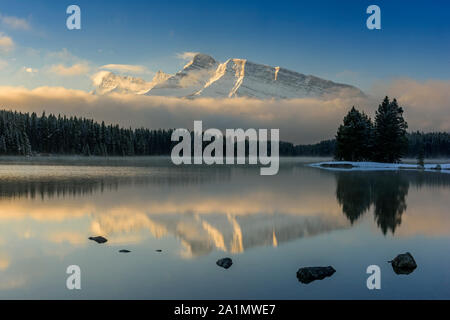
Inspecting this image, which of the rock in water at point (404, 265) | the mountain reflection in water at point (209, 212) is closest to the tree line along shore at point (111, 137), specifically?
the mountain reflection in water at point (209, 212)

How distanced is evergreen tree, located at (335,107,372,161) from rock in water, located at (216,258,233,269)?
257 feet

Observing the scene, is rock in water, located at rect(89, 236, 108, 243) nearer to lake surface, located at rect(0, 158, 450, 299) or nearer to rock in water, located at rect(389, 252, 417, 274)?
lake surface, located at rect(0, 158, 450, 299)

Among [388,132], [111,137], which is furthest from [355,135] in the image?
[111,137]

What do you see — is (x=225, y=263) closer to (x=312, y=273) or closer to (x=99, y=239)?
(x=312, y=273)

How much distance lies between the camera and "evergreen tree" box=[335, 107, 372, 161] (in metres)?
84.4

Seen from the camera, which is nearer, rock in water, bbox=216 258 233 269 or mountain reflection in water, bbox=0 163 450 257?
rock in water, bbox=216 258 233 269

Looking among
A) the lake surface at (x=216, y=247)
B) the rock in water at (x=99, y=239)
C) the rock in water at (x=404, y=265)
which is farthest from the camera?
the rock in water at (x=99, y=239)

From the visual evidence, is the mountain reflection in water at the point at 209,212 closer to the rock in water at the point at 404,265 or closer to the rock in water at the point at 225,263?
the rock in water at the point at 225,263

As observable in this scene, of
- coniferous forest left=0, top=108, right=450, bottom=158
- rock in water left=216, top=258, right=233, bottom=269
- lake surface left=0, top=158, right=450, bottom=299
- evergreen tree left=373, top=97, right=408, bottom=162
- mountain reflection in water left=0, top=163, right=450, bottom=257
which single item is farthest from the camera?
coniferous forest left=0, top=108, right=450, bottom=158

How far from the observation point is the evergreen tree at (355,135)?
277 ft

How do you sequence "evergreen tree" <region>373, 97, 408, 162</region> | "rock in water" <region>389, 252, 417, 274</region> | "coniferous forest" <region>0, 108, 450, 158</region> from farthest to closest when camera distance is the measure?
"coniferous forest" <region>0, 108, 450, 158</region> → "evergreen tree" <region>373, 97, 408, 162</region> → "rock in water" <region>389, 252, 417, 274</region>

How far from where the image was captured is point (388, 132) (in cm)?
8288

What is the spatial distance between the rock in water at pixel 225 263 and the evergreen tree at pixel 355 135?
78.4m

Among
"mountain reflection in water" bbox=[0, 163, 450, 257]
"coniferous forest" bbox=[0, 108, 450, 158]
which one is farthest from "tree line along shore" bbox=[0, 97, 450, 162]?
"mountain reflection in water" bbox=[0, 163, 450, 257]
